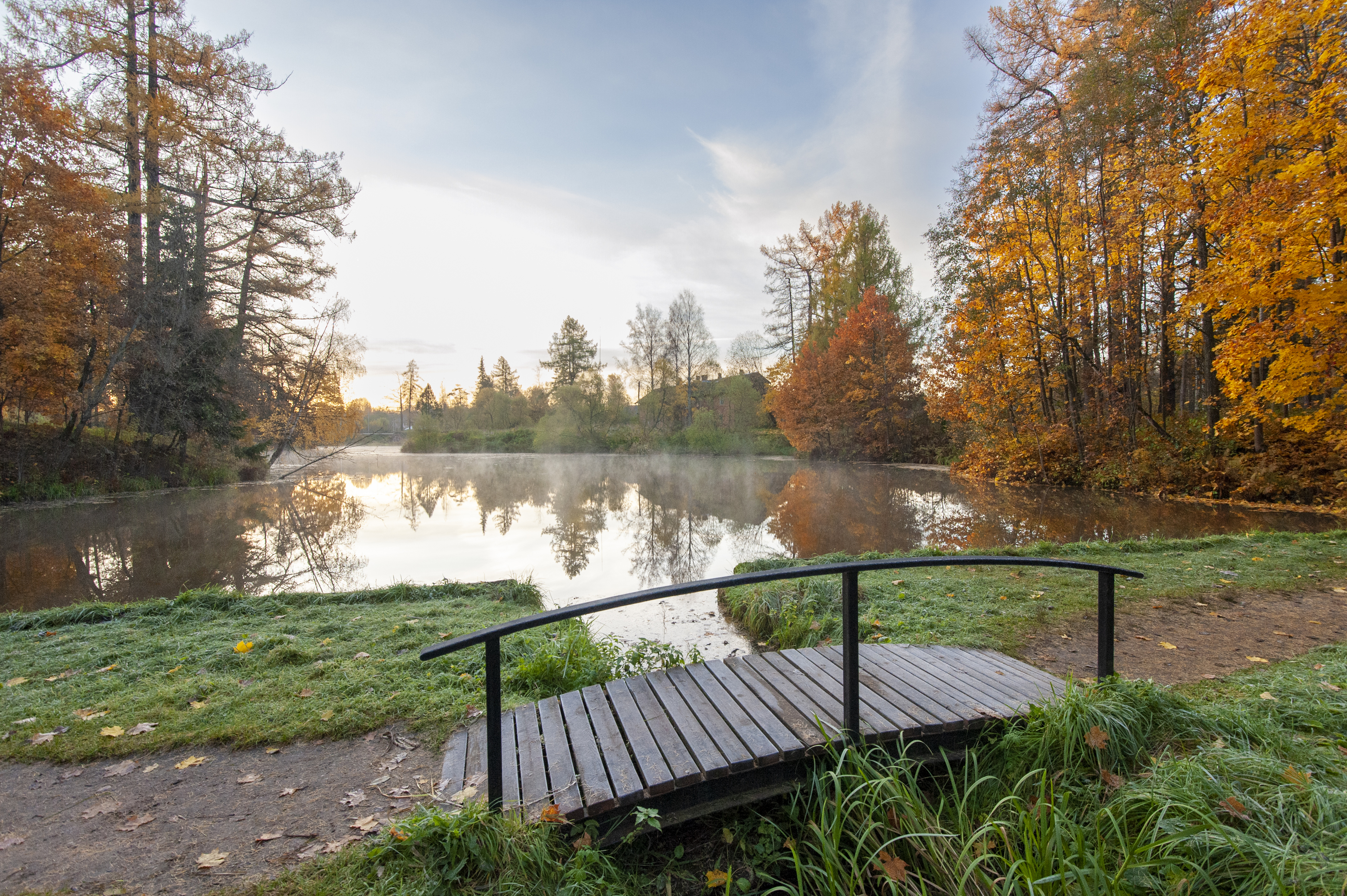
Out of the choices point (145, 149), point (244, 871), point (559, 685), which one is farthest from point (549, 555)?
point (145, 149)

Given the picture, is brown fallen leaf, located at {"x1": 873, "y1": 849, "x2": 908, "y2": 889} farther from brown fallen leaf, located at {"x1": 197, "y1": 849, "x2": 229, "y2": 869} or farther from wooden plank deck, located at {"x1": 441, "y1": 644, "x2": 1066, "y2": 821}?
brown fallen leaf, located at {"x1": 197, "y1": 849, "x2": 229, "y2": 869}

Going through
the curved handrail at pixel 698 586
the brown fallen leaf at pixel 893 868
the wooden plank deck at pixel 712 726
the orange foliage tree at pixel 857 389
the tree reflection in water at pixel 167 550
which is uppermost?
the orange foliage tree at pixel 857 389

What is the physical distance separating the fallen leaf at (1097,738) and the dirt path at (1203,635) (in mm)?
1554

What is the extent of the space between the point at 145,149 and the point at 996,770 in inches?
959

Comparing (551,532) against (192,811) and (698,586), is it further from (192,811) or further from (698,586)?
(698,586)

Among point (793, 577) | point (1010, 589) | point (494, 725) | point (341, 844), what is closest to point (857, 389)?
point (1010, 589)

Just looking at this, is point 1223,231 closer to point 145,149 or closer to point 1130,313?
point 1130,313

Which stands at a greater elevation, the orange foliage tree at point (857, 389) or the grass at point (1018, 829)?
the orange foliage tree at point (857, 389)

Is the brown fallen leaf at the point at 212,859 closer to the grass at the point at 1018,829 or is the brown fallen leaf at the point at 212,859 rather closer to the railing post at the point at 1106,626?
the grass at the point at 1018,829

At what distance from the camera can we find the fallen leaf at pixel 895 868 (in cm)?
216

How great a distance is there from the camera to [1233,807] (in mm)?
2064

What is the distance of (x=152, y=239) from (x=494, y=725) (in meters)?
21.8

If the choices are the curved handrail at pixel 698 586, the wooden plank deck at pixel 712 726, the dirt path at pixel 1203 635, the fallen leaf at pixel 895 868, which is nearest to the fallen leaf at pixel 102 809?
the wooden plank deck at pixel 712 726

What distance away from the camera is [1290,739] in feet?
8.45
